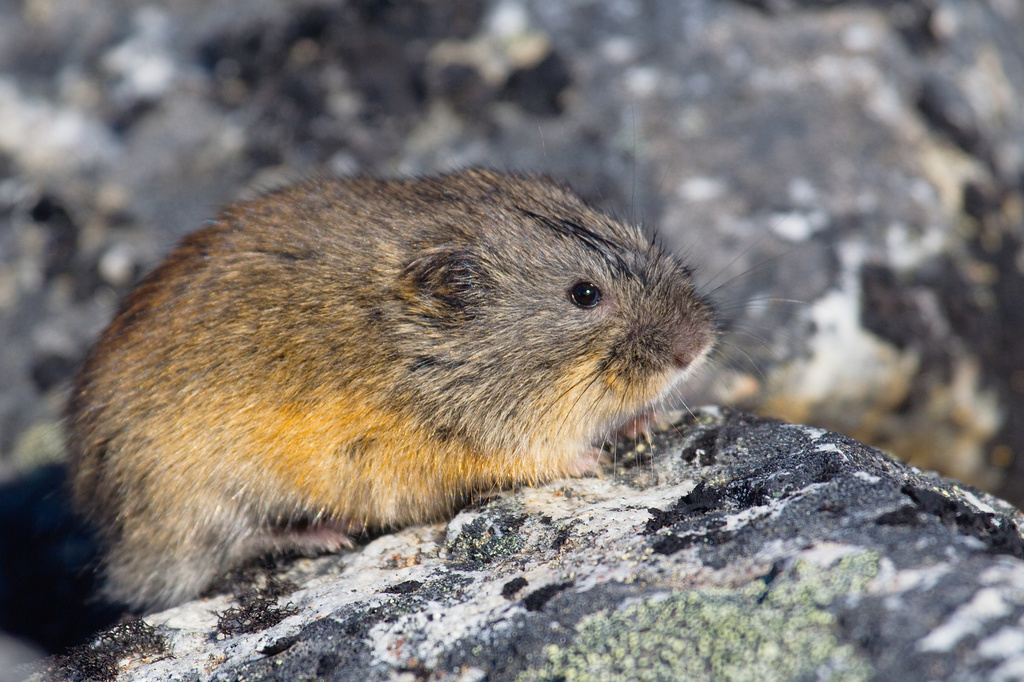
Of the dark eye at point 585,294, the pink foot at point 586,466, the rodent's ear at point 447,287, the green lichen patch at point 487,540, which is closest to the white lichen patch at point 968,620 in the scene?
the green lichen patch at point 487,540

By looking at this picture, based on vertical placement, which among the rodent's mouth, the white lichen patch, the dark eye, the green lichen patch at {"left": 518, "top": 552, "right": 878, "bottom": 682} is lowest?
the green lichen patch at {"left": 518, "top": 552, "right": 878, "bottom": 682}

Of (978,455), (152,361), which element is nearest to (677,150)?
(978,455)

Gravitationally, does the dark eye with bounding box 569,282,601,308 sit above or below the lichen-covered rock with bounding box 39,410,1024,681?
above

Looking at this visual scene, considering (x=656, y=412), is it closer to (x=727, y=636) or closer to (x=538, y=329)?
(x=538, y=329)

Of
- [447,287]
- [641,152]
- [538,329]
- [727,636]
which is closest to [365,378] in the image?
[447,287]

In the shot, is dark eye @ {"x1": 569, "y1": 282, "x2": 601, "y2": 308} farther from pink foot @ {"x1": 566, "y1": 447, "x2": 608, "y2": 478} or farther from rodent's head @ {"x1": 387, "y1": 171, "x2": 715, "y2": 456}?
pink foot @ {"x1": 566, "y1": 447, "x2": 608, "y2": 478}

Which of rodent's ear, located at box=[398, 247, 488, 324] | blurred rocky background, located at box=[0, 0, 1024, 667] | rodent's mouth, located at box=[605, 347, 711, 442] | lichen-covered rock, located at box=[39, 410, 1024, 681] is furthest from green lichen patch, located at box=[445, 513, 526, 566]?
blurred rocky background, located at box=[0, 0, 1024, 667]
